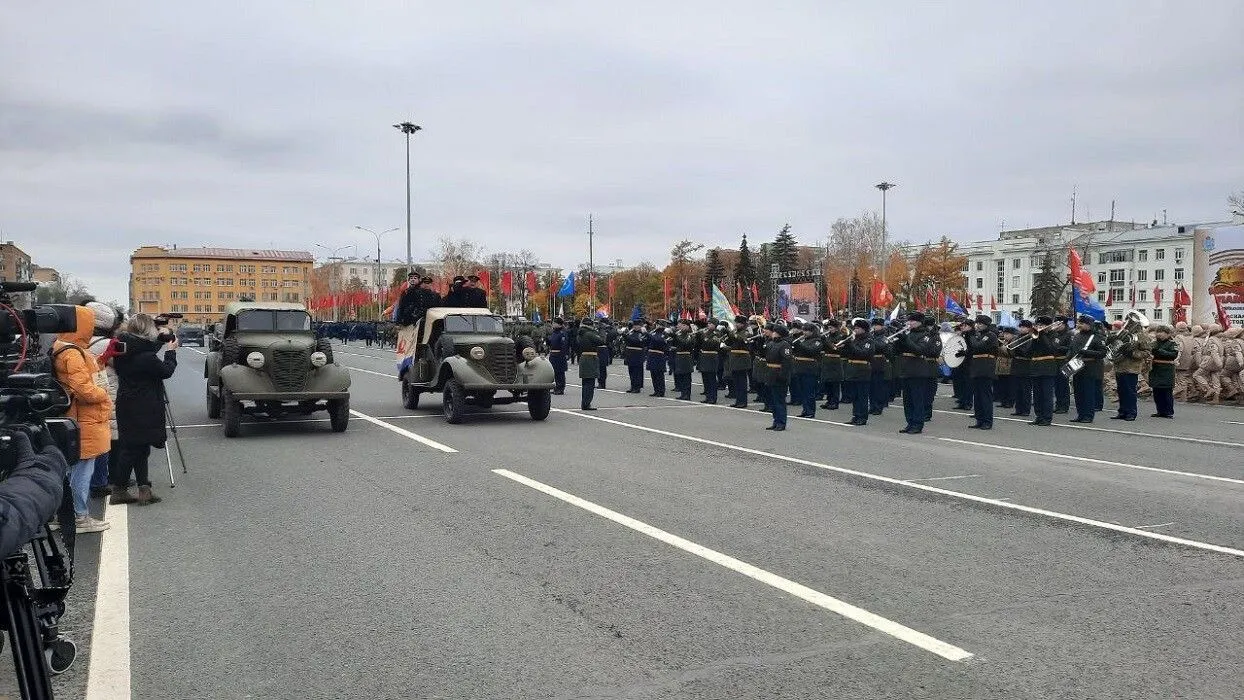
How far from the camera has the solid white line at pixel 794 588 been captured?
464cm

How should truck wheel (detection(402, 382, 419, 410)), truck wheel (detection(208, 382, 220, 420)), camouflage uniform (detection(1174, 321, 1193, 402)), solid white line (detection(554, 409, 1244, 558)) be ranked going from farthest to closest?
1. camouflage uniform (detection(1174, 321, 1193, 402))
2. truck wheel (detection(402, 382, 419, 410))
3. truck wheel (detection(208, 382, 220, 420))
4. solid white line (detection(554, 409, 1244, 558))

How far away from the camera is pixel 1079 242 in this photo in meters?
109

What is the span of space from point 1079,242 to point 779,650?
118 meters

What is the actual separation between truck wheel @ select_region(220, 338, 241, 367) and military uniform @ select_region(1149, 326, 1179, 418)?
15.4 m

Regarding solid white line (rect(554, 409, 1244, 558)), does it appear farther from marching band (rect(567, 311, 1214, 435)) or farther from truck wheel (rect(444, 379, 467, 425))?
truck wheel (rect(444, 379, 467, 425))

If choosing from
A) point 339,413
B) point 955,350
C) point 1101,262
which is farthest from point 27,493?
point 1101,262

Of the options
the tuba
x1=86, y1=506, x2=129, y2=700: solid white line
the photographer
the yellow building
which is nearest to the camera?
x1=86, y1=506, x2=129, y2=700: solid white line

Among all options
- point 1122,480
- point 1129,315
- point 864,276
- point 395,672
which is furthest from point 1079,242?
point 395,672

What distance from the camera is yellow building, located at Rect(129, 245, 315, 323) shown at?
478ft

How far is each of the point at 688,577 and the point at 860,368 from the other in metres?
10.2

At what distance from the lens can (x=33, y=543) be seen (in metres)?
3.93

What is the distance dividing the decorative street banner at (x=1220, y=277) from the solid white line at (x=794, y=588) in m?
19.1

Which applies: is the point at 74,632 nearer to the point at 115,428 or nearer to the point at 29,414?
the point at 29,414

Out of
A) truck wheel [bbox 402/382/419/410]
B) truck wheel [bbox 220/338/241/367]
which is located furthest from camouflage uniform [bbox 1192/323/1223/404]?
truck wheel [bbox 220/338/241/367]
